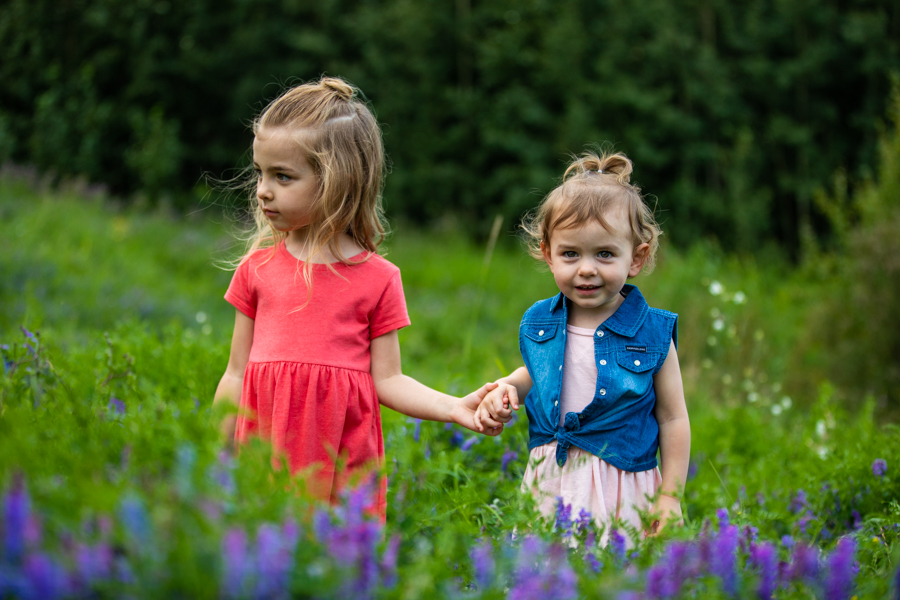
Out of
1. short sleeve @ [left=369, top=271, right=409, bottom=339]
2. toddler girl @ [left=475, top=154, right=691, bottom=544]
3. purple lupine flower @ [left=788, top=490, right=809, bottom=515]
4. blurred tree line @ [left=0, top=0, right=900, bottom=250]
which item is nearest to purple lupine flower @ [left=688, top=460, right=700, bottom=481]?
purple lupine flower @ [left=788, top=490, right=809, bottom=515]

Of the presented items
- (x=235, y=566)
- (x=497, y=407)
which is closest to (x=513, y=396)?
(x=497, y=407)

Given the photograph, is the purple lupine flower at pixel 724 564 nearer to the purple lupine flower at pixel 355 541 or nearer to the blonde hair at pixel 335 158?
the purple lupine flower at pixel 355 541

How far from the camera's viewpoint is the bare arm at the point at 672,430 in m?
2.00

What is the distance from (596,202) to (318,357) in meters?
0.85

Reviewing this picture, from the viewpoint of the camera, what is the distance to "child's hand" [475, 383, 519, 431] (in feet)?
6.40

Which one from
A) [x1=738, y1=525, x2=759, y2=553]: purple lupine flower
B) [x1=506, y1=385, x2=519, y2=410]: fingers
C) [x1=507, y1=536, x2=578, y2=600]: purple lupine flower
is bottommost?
[x1=507, y1=536, x2=578, y2=600]: purple lupine flower

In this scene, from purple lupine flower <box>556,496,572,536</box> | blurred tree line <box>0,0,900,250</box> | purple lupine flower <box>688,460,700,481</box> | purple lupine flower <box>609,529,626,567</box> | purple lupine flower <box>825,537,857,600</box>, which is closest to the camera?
purple lupine flower <box>825,537,857,600</box>

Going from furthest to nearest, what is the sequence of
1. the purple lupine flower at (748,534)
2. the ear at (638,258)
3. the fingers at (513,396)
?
the ear at (638,258) < the fingers at (513,396) < the purple lupine flower at (748,534)

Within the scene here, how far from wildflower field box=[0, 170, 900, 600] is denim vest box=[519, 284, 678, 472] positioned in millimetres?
210

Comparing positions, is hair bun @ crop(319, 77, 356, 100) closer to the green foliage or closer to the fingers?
the fingers

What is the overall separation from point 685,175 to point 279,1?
6775mm

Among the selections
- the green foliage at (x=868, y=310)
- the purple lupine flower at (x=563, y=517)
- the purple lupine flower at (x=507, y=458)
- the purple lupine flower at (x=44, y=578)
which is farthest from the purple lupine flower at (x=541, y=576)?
the green foliage at (x=868, y=310)

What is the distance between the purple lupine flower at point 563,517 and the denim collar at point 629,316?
0.48m

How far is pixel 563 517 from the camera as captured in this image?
1772mm
